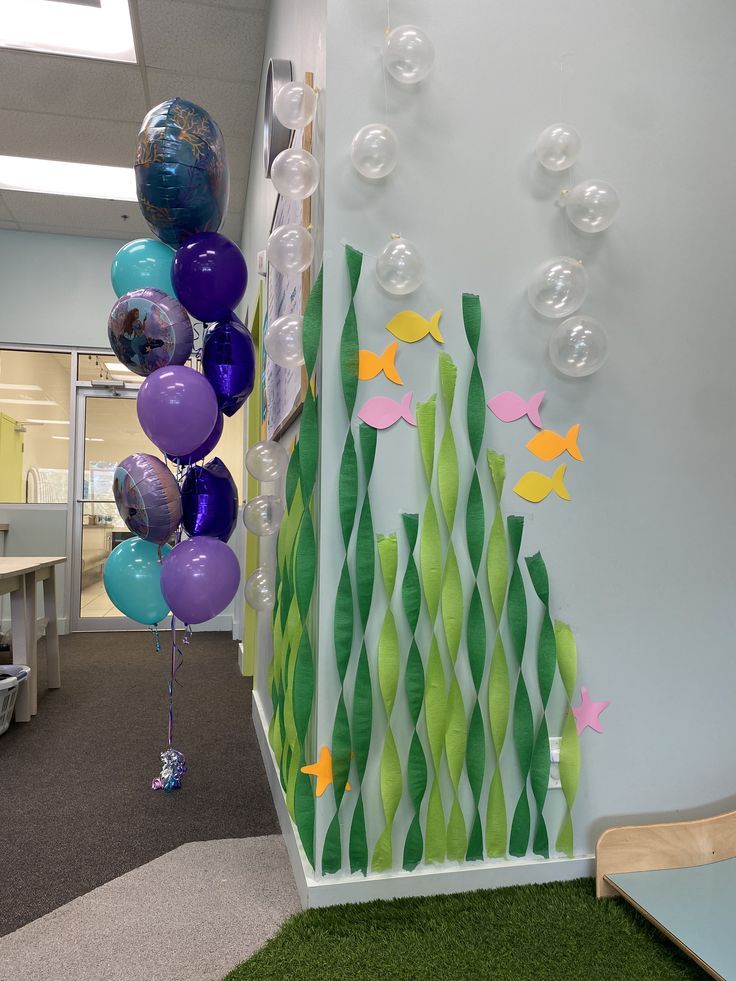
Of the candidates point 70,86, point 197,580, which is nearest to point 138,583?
point 197,580

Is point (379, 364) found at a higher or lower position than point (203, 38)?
lower

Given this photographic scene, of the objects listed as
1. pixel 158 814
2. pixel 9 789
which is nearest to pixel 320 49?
pixel 158 814

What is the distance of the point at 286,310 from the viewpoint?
2.20 m

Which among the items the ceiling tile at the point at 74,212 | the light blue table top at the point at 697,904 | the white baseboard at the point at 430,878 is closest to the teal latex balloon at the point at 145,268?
the white baseboard at the point at 430,878

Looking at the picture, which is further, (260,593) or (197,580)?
(260,593)

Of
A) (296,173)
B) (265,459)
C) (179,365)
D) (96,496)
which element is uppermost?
(296,173)

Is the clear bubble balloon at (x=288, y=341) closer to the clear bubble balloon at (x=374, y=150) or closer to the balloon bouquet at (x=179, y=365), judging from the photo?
the balloon bouquet at (x=179, y=365)

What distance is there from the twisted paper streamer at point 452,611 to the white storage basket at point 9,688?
6.24 feet

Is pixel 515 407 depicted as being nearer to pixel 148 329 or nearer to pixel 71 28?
pixel 148 329

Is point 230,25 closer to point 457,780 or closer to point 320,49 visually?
point 320,49

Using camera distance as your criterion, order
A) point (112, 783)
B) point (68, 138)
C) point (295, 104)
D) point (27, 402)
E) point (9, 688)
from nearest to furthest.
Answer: point (295, 104)
point (112, 783)
point (9, 688)
point (68, 138)
point (27, 402)

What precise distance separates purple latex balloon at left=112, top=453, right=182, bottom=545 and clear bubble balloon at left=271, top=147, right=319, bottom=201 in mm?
742

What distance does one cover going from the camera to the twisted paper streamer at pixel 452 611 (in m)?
1.59

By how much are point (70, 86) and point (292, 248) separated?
2748mm
